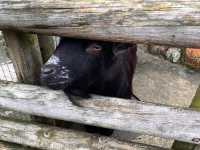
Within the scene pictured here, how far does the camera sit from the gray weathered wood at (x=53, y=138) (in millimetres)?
2613

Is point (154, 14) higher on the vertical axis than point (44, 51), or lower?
higher

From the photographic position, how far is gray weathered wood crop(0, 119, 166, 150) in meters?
2.61

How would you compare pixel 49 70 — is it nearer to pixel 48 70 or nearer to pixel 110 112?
pixel 48 70

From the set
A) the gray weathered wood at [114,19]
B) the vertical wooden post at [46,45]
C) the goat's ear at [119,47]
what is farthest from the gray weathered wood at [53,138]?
the gray weathered wood at [114,19]

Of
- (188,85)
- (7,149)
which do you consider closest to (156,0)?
(7,149)

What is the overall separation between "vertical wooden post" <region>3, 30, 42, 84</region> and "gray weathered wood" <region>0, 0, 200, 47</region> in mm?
304

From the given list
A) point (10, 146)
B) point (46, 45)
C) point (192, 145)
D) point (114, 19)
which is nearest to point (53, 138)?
point (10, 146)

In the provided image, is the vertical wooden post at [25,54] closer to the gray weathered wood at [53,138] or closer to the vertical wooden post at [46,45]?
the vertical wooden post at [46,45]

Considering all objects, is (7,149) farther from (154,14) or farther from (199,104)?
(154,14)

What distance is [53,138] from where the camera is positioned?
273 cm

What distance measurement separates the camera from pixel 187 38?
177 cm

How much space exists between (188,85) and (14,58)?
7.88ft

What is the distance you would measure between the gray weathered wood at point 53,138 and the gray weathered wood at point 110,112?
210 millimetres

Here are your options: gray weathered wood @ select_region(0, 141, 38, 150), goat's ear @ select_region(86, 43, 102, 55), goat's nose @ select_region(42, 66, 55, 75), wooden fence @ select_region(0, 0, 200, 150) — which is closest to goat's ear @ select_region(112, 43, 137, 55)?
goat's ear @ select_region(86, 43, 102, 55)
